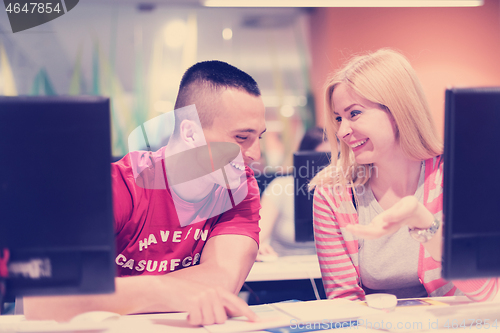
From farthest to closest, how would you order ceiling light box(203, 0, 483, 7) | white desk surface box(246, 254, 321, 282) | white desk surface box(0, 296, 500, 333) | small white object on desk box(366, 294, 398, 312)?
ceiling light box(203, 0, 483, 7), white desk surface box(246, 254, 321, 282), small white object on desk box(366, 294, 398, 312), white desk surface box(0, 296, 500, 333)

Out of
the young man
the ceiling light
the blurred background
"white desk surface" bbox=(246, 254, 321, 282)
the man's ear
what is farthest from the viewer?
the blurred background

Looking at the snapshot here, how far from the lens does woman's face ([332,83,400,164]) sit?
4.24 feet

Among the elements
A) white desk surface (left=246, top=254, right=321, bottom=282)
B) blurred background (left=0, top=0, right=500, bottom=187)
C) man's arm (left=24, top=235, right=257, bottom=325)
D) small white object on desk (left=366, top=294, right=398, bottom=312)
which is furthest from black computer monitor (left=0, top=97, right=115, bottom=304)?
blurred background (left=0, top=0, right=500, bottom=187)

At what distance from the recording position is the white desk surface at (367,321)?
76cm

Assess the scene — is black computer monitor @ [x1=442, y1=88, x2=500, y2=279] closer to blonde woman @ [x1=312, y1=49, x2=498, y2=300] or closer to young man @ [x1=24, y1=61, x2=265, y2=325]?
blonde woman @ [x1=312, y1=49, x2=498, y2=300]

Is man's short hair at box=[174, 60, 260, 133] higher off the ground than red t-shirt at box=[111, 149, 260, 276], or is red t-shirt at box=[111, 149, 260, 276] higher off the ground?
man's short hair at box=[174, 60, 260, 133]

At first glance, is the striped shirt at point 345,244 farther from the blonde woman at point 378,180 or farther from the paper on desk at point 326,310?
the paper on desk at point 326,310

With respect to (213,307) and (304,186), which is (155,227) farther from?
(304,186)

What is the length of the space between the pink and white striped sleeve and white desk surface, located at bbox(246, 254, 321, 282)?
453mm

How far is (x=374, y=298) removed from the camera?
2.93 ft

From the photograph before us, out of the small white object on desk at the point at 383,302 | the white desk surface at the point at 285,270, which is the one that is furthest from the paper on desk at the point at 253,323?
the white desk surface at the point at 285,270

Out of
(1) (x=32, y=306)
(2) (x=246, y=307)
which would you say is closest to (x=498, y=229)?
(2) (x=246, y=307)

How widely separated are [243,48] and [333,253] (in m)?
3.57

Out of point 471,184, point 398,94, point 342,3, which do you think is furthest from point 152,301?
point 342,3
